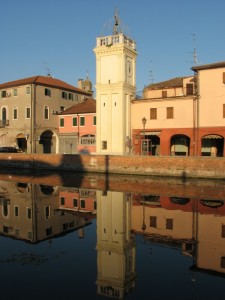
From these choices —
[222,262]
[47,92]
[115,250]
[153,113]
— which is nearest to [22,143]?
[47,92]

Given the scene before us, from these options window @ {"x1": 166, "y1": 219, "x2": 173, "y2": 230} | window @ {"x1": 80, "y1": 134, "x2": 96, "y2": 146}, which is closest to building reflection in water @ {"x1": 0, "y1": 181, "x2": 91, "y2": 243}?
window @ {"x1": 166, "y1": 219, "x2": 173, "y2": 230}

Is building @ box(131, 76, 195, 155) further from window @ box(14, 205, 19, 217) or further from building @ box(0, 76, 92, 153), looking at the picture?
window @ box(14, 205, 19, 217)

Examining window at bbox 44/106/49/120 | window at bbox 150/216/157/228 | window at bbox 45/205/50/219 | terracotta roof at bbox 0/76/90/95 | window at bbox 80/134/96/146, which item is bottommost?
window at bbox 45/205/50/219

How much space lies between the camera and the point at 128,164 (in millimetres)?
35156

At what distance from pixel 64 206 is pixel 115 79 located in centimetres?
2320

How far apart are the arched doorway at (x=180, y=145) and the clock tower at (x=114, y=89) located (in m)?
5.40

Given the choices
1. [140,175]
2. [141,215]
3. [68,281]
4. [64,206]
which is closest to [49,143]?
[140,175]

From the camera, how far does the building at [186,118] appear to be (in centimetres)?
3556

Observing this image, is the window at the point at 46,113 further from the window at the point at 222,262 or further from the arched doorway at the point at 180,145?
the window at the point at 222,262

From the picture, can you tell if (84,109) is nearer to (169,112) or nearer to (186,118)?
(169,112)

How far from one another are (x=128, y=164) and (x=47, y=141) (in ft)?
73.0

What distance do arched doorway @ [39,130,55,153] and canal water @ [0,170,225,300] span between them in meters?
29.6

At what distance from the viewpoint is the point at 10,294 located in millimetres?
7953

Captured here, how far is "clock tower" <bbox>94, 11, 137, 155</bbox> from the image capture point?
39.6 meters
